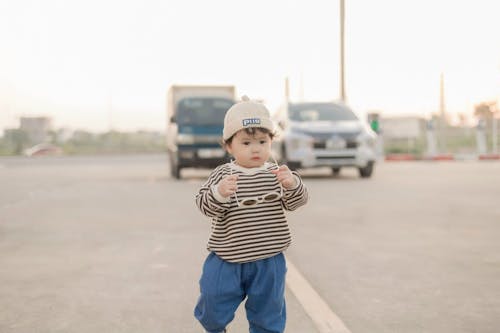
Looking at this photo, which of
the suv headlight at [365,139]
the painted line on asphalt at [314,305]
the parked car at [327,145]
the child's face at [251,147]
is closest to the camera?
the child's face at [251,147]

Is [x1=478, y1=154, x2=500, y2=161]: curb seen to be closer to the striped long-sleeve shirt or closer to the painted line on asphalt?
the painted line on asphalt

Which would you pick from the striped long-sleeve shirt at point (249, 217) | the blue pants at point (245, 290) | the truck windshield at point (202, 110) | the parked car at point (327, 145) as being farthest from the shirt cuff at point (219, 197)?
the truck windshield at point (202, 110)

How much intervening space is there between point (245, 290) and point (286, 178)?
1.82 ft

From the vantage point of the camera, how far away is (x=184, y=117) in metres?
18.1

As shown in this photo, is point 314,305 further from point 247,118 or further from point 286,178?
point 247,118

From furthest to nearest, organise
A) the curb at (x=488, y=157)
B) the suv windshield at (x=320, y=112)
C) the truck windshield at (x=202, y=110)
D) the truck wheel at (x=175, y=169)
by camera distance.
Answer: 1. the curb at (x=488, y=157)
2. the truck windshield at (x=202, y=110)
3. the truck wheel at (x=175, y=169)
4. the suv windshield at (x=320, y=112)

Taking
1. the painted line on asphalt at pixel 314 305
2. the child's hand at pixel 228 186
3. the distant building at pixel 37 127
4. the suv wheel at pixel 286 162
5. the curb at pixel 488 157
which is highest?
the distant building at pixel 37 127

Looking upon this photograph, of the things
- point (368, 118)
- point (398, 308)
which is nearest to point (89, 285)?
point (398, 308)

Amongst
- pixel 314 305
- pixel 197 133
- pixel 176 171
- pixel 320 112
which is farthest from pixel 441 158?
pixel 314 305

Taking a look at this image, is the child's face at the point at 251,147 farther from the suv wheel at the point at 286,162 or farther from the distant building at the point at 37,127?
the distant building at the point at 37,127

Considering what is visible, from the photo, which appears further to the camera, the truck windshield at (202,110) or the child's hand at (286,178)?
the truck windshield at (202,110)

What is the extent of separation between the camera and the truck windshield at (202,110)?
709 inches

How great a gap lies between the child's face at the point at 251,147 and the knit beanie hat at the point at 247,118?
35 millimetres

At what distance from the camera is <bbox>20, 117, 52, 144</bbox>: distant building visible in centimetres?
7080
